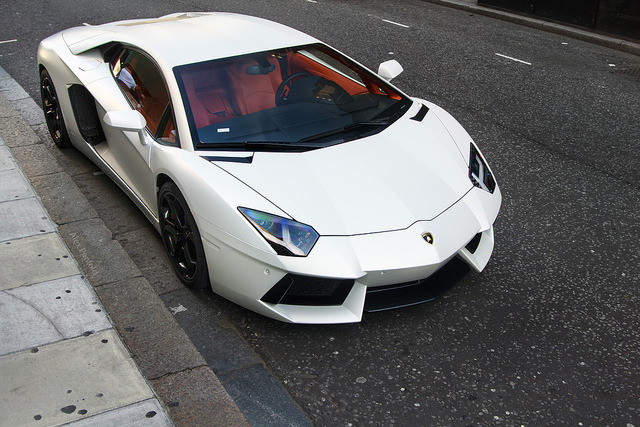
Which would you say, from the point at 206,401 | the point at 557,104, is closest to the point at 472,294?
the point at 206,401

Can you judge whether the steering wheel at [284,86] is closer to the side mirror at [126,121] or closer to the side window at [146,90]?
the side window at [146,90]

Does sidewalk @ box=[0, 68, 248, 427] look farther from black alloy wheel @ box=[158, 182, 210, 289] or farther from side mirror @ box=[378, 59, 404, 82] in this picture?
side mirror @ box=[378, 59, 404, 82]

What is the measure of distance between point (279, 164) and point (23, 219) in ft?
6.57

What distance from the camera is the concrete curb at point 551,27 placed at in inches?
413

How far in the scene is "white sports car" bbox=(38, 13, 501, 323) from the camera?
357 centimetres

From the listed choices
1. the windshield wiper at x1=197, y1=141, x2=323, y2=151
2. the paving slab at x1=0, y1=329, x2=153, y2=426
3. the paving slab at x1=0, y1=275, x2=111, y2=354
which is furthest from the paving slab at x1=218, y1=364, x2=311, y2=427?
the windshield wiper at x1=197, y1=141, x2=323, y2=151

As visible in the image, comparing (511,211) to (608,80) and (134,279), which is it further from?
(608,80)

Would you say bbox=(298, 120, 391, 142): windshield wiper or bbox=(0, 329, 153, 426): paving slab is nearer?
bbox=(0, 329, 153, 426): paving slab

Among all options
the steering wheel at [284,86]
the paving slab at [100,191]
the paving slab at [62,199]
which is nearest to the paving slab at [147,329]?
the paving slab at [62,199]

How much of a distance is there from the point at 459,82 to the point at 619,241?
12.7ft

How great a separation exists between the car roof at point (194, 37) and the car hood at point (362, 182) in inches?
37.0

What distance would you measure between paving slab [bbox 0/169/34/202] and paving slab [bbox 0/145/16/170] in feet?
0.30

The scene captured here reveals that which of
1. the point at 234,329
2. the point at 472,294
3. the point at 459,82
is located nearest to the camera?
the point at 234,329

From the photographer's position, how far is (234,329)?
387cm
